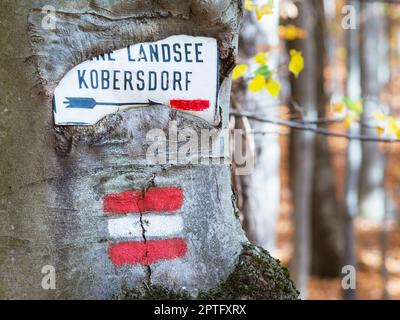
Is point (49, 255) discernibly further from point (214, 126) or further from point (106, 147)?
point (214, 126)

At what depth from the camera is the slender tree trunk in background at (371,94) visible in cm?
1355

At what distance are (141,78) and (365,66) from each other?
12133mm

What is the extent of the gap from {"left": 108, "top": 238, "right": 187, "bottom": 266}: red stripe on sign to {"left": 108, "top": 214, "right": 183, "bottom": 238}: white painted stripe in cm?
3

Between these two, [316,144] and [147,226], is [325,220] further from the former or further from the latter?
[147,226]

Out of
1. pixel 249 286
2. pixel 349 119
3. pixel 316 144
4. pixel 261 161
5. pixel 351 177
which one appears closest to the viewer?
pixel 249 286

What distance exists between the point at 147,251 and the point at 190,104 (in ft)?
1.83

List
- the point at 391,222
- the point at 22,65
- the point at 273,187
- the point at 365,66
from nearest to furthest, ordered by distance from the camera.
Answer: the point at 22,65 < the point at 273,187 < the point at 365,66 < the point at 391,222

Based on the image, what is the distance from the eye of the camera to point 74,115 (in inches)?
87.0

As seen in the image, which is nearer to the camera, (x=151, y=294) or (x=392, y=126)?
(x=151, y=294)

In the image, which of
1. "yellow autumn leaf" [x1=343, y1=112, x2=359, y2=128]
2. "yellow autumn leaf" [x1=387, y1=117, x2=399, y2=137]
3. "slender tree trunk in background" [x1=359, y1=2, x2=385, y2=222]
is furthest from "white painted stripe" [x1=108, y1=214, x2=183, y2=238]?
"slender tree trunk in background" [x1=359, y1=2, x2=385, y2=222]

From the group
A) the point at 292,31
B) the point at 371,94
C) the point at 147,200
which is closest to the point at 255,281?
the point at 147,200

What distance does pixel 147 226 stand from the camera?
2.29 metres

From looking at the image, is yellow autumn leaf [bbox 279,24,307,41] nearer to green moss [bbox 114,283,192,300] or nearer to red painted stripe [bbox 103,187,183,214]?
red painted stripe [bbox 103,187,183,214]
